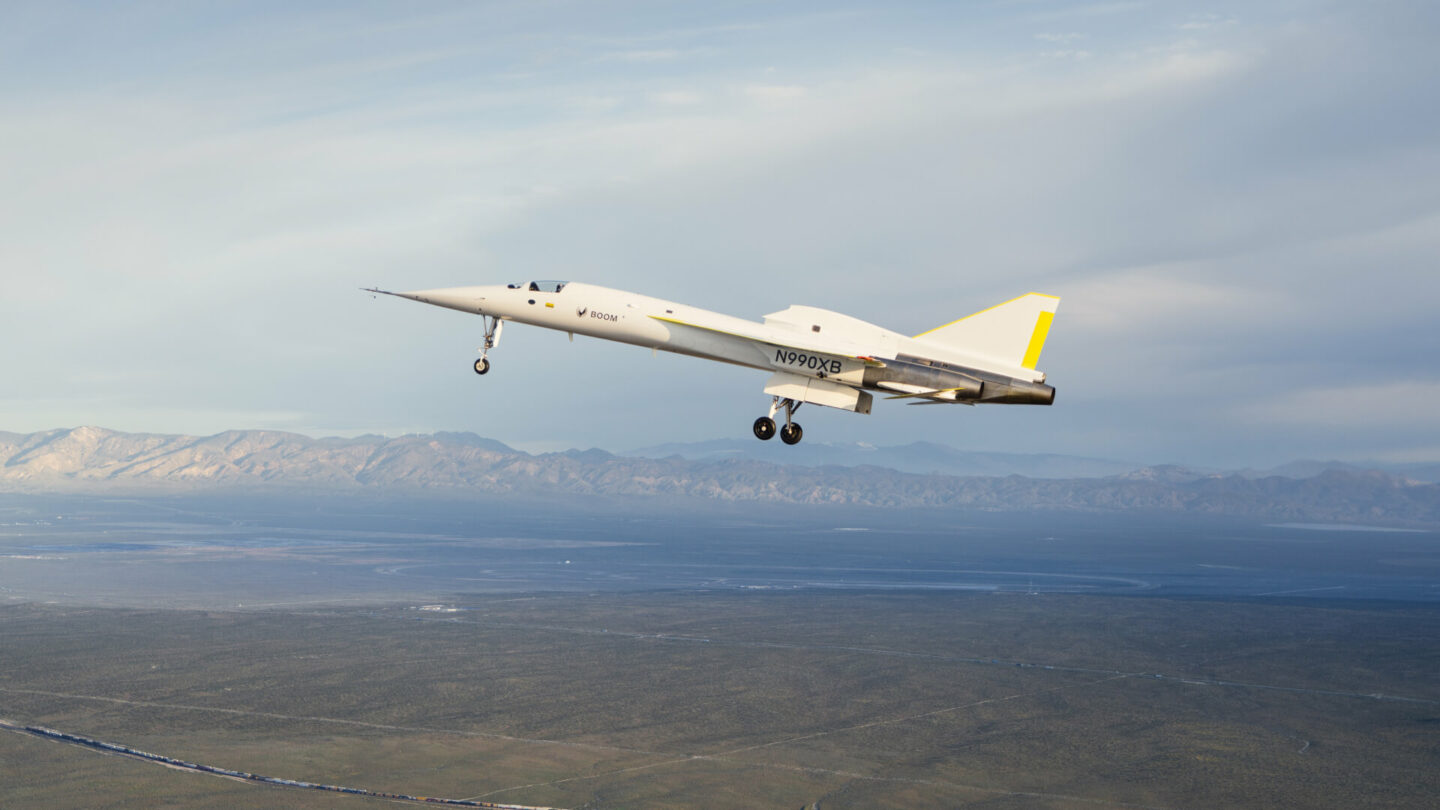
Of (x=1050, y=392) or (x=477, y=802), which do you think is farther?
(x=477, y=802)

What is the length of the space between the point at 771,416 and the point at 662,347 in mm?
5205

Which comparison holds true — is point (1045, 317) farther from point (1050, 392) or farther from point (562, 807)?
point (562, 807)

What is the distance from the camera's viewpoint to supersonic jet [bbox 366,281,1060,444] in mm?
41906

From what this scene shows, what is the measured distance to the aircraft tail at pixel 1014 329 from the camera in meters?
43.5

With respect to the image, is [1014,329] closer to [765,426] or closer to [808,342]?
[808,342]

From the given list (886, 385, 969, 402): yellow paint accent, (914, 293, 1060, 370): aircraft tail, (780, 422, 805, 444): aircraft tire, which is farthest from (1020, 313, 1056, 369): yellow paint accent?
(780, 422, 805, 444): aircraft tire

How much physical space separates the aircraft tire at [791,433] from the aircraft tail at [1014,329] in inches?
314

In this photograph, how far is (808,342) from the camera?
41969mm

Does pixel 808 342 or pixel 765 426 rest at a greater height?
pixel 808 342

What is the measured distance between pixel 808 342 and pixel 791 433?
3691mm

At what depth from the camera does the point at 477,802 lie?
198875mm

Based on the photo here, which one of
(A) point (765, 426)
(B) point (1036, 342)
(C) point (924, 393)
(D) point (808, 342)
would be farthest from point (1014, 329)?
(A) point (765, 426)

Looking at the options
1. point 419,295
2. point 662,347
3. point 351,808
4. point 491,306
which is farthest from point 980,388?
point 351,808

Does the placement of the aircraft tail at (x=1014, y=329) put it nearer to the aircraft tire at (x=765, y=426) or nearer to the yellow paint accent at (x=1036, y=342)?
the yellow paint accent at (x=1036, y=342)
